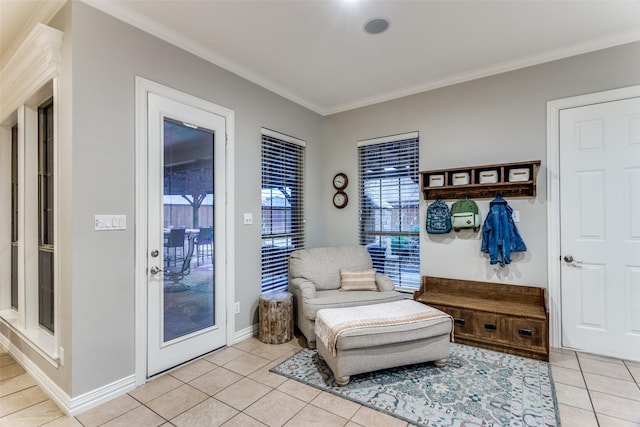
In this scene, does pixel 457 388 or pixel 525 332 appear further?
pixel 525 332

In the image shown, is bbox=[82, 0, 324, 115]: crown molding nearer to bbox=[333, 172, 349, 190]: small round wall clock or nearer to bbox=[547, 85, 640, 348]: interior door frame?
bbox=[333, 172, 349, 190]: small round wall clock

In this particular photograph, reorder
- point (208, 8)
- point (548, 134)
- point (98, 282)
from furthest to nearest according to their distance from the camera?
point (548, 134) < point (208, 8) < point (98, 282)

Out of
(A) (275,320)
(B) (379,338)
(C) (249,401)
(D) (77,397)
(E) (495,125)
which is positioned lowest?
(C) (249,401)

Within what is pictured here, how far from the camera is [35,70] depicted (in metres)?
2.48

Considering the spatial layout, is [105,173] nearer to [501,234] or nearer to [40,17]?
[40,17]

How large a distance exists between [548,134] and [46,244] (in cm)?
482

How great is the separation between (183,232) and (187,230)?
1.6 inches

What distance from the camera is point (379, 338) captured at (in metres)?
2.40

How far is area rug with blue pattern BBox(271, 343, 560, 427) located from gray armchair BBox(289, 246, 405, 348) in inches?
17.5

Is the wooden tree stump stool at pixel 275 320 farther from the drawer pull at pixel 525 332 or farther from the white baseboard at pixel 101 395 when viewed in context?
the drawer pull at pixel 525 332

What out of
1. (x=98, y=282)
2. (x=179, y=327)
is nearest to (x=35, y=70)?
(x=98, y=282)

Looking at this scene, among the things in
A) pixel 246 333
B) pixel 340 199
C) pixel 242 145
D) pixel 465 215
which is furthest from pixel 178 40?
pixel 465 215

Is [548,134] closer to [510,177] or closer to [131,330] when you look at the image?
[510,177]

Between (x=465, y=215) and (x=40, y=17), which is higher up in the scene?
(x=40, y=17)
